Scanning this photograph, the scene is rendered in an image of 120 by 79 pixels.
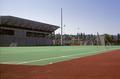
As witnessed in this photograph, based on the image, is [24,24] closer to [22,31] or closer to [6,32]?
[22,31]

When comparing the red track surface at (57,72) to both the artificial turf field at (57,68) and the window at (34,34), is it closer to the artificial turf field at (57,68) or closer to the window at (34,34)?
the artificial turf field at (57,68)

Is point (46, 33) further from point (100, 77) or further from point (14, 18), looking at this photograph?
point (100, 77)

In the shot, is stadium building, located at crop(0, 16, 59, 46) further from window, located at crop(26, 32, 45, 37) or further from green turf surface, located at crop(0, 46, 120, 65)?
green turf surface, located at crop(0, 46, 120, 65)

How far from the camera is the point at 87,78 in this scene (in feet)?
19.8

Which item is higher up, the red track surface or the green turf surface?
the green turf surface

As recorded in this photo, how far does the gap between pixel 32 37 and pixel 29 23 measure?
5788 millimetres

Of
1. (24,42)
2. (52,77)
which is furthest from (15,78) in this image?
(24,42)

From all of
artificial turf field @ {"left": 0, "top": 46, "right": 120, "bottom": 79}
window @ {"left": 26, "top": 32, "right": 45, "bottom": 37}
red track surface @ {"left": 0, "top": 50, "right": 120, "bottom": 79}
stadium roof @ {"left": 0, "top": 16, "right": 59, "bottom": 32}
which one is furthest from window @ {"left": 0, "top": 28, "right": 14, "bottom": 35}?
red track surface @ {"left": 0, "top": 50, "right": 120, "bottom": 79}

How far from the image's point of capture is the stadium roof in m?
56.9

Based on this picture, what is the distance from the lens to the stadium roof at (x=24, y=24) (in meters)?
56.9

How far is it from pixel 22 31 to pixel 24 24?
6.94 ft

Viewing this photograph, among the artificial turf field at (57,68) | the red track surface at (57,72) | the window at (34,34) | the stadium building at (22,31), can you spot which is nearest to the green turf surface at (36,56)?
the artificial turf field at (57,68)

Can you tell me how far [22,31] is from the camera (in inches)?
2591

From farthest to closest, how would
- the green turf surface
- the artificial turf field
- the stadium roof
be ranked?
the stadium roof
the green turf surface
the artificial turf field
